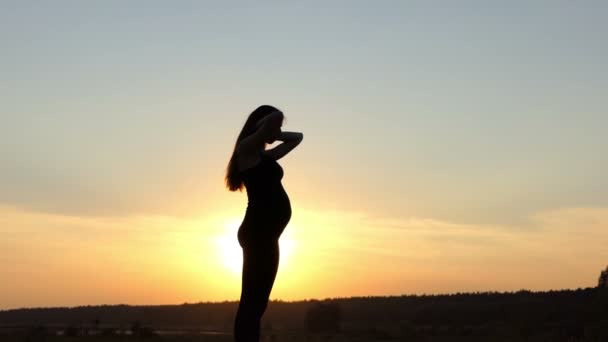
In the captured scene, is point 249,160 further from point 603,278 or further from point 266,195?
point 603,278

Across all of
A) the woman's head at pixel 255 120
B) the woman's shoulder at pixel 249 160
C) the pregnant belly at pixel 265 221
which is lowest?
the pregnant belly at pixel 265 221

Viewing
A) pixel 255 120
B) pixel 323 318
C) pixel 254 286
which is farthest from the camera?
pixel 323 318

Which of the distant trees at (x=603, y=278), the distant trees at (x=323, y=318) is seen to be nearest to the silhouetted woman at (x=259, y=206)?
the distant trees at (x=603, y=278)

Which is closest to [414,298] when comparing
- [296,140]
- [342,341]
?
[342,341]

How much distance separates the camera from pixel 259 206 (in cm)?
673

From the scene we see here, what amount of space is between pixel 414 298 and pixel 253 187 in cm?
10380

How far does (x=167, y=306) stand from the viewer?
403 feet

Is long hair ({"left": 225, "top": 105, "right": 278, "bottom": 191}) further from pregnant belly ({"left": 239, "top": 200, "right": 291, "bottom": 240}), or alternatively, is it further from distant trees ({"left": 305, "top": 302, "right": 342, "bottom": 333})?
distant trees ({"left": 305, "top": 302, "right": 342, "bottom": 333})

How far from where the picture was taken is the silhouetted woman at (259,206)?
6.64 metres

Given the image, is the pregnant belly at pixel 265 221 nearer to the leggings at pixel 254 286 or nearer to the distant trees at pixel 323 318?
the leggings at pixel 254 286

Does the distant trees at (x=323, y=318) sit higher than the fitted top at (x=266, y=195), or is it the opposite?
the distant trees at (x=323, y=318)

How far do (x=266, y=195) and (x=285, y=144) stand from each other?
422mm

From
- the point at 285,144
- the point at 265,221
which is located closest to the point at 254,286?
the point at 265,221

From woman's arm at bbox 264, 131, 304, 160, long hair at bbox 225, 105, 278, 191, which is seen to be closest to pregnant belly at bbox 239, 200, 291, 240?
long hair at bbox 225, 105, 278, 191
